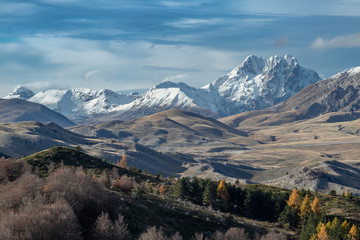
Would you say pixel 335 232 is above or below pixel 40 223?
below

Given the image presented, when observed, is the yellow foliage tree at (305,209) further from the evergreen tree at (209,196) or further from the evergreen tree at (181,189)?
the evergreen tree at (181,189)

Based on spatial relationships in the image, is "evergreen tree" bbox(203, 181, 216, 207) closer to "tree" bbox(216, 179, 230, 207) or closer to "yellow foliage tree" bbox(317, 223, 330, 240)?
"tree" bbox(216, 179, 230, 207)

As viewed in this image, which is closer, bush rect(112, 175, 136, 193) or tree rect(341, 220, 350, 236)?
bush rect(112, 175, 136, 193)

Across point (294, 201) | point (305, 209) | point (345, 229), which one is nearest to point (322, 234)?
point (345, 229)

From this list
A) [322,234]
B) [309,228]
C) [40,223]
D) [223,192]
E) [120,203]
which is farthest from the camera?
[223,192]

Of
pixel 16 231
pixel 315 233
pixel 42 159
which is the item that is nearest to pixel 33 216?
pixel 16 231

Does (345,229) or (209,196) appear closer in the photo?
(345,229)

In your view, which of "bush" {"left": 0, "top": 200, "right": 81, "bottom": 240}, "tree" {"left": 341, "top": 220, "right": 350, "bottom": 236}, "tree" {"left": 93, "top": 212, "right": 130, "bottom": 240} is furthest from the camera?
"tree" {"left": 341, "top": 220, "right": 350, "bottom": 236}

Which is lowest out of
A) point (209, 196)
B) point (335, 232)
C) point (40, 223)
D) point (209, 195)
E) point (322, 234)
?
point (322, 234)

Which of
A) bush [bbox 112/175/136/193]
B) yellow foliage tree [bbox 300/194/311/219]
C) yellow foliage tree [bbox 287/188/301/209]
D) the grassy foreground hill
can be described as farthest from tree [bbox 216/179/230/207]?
bush [bbox 112/175/136/193]

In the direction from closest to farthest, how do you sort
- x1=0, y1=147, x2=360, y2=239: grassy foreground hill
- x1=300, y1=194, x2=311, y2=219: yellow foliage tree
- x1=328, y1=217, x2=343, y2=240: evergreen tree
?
1. x1=0, y1=147, x2=360, y2=239: grassy foreground hill
2. x1=328, y1=217, x2=343, y2=240: evergreen tree
3. x1=300, y1=194, x2=311, y2=219: yellow foliage tree

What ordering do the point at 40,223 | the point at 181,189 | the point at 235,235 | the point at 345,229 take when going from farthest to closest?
1. the point at 181,189
2. the point at 345,229
3. the point at 235,235
4. the point at 40,223

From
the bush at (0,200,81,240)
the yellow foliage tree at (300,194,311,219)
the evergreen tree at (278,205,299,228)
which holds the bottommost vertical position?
the evergreen tree at (278,205,299,228)

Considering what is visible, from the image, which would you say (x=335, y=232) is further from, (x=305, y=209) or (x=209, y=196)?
(x=209, y=196)
